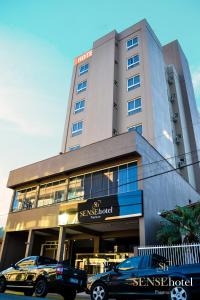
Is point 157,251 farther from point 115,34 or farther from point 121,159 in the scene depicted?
point 115,34

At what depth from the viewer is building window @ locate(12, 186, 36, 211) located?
82.7ft

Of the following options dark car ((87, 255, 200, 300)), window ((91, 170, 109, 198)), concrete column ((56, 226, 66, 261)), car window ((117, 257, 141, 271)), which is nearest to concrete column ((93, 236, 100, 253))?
concrete column ((56, 226, 66, 261))

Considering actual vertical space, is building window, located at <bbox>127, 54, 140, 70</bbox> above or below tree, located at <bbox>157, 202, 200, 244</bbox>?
above

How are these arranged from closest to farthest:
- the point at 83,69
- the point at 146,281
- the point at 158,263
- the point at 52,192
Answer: the point at 146,281 < the point at 158,263 < the point at 52,192 < the point at 83,69

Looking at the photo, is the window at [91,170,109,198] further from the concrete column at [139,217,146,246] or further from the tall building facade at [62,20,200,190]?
the tall building facade at [62,20,200,190]

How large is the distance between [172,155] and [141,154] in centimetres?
1368

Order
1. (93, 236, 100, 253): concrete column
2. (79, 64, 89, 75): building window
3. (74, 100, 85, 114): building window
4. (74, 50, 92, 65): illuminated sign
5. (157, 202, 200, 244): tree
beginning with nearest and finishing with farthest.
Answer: (157, 202, 200, 244): tree
(93, 236, 100, 253): concrete column
(74, 100, 85, 114): building window
(79, 64, 89, 75): building window
(74, 50, 92, 65): illuminated sign

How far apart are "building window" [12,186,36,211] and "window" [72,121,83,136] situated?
1019cm

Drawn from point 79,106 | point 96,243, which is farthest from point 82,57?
point 96,243

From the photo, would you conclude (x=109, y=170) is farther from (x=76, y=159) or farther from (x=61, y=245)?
(x=61, y=245)

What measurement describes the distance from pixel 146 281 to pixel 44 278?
4.30m

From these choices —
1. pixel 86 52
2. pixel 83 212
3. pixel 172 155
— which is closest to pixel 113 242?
pixel 83 212

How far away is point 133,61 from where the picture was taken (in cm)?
3447

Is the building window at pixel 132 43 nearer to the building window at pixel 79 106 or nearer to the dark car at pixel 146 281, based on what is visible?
the building window at pixel 79 106
